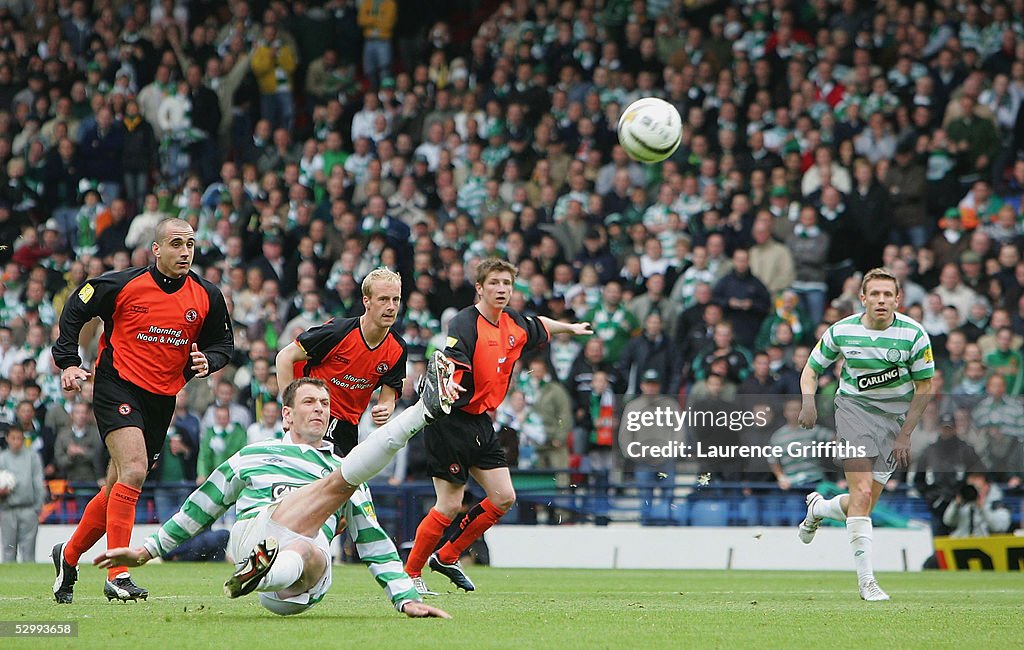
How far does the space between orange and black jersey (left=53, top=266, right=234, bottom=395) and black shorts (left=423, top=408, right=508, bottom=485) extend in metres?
1.79

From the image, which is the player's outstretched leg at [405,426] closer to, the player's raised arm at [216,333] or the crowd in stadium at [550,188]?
the player's raised arm at [216,333]

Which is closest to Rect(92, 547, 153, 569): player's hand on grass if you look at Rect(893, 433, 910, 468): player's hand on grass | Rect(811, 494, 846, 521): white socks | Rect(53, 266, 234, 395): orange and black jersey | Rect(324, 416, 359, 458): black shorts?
Rect(53, 266, 234, 395): orange and black jersey

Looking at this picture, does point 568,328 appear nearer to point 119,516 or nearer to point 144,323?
point 144,323

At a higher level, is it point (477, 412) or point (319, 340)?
point (319, 340)

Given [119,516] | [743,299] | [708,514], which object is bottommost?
[708,514]

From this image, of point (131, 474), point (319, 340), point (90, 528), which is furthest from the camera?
point (319, 340)

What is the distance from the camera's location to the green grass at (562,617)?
6.59 metres

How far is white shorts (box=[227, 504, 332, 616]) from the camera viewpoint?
23.0 ft

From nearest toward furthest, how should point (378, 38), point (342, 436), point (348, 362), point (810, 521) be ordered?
point (348, 362), point (342, 436), point (810, 521), point (378, 38)

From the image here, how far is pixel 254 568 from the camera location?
21.2 feet

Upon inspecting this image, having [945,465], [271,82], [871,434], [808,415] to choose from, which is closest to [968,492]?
[945,465]

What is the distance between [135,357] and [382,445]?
3365 millimetres

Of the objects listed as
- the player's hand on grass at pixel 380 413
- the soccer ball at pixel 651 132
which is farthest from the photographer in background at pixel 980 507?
the player's hand on grass at pixel 380 413

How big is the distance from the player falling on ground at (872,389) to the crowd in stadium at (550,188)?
16.1ft
